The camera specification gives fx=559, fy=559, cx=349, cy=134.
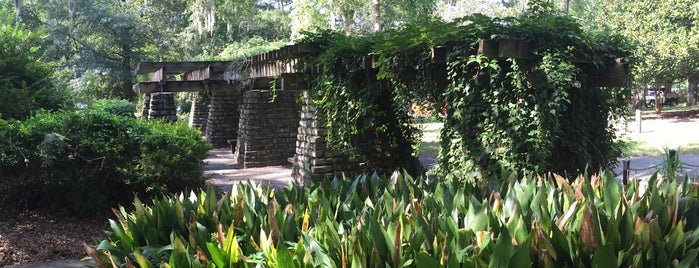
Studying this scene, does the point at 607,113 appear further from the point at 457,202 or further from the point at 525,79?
the point at 457,202

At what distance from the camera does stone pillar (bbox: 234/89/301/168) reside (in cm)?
1300

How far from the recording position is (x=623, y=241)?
235 centimetres

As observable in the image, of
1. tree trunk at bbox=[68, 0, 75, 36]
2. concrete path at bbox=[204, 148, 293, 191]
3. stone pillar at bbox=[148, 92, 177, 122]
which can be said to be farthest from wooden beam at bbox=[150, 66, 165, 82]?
tree trunk at bbox=[68, 0, 75, 36]

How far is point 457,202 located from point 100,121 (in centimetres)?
587

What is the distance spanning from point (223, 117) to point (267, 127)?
17.2ft

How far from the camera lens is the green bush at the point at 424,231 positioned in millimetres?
2188

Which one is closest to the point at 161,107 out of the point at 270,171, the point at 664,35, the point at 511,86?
the point at 270,171

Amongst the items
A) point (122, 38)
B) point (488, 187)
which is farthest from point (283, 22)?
point (488, 187)

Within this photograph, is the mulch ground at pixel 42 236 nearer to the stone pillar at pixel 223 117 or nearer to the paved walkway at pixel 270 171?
the paved walkway at pixel 270 171

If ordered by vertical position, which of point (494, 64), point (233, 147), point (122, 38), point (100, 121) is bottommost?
point (233, 147)

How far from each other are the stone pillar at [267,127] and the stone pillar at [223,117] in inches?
177

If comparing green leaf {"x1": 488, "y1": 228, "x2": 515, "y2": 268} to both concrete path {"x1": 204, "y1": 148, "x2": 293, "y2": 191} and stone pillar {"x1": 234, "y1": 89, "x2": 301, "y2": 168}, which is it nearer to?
concrete path {"x1": 204, "y1": 148, "x2": 293, "y2": 191}

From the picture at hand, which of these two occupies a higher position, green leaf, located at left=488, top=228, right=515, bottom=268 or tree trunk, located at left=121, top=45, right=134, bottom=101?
tree trunk, located at left=121, top=45, right=134, bottom=101

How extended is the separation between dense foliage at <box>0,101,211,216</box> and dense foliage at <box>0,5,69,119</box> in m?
1.89
